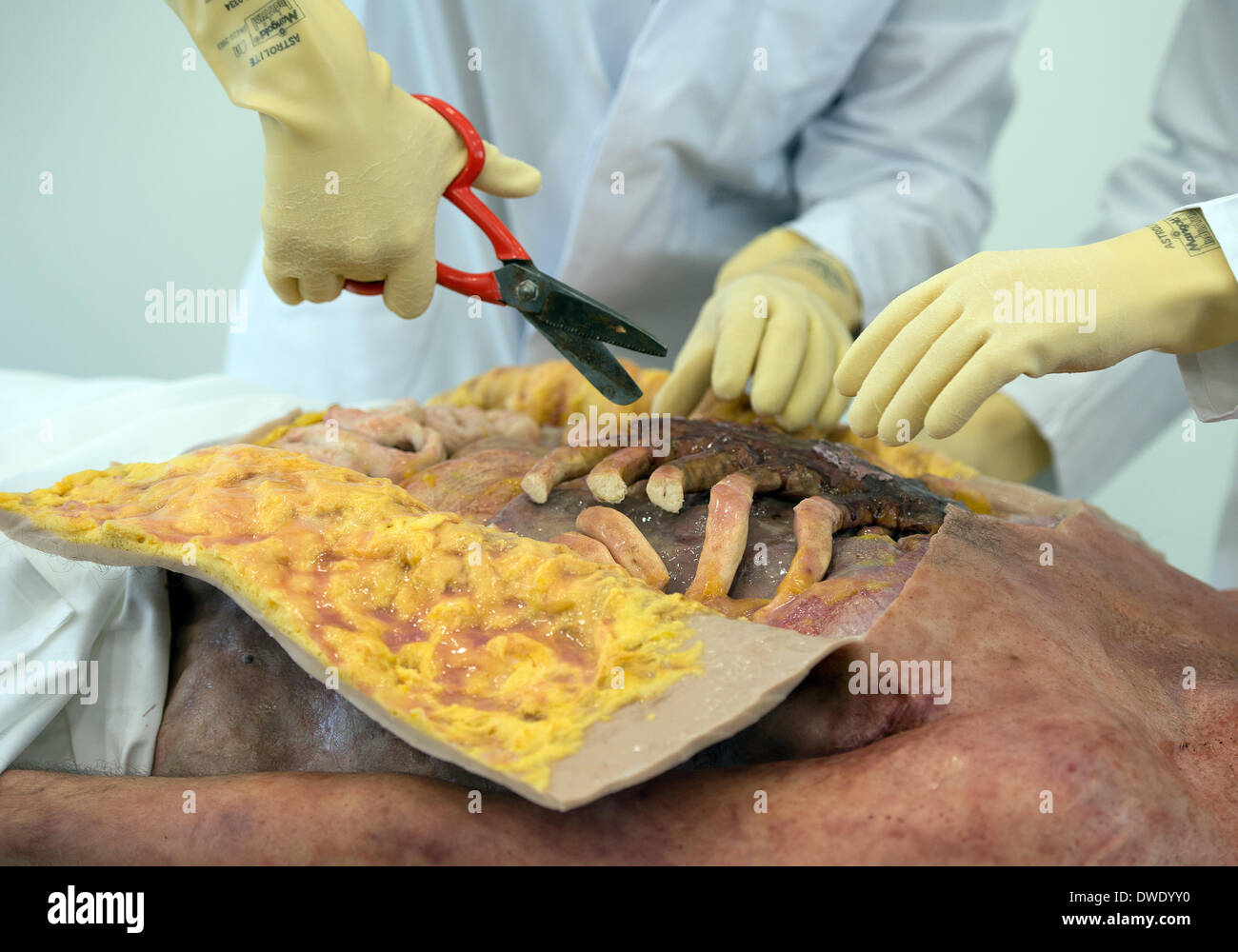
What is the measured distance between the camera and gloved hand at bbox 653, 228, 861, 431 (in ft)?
4.61

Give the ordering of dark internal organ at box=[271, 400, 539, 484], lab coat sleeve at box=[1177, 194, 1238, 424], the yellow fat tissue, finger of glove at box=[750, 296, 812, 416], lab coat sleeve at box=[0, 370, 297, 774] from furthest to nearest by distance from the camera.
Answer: finger of glove at box=[750, 296, 812, 416]
dark internal organ at box=[271, 400, 539, 484]
lab coat sleeve at box=[1177, 194, 1238, 424]
lab coat sleeve at box=[0, 370, 297, 774]
the yellow fat tissue

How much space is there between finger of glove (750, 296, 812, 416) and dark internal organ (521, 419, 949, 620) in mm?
110

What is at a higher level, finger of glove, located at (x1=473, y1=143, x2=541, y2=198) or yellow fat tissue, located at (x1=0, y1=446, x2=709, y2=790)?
finger of glove, located at (x1=473, y1=143, x2=541, y2=198)

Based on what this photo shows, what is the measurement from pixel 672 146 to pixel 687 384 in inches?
30.1

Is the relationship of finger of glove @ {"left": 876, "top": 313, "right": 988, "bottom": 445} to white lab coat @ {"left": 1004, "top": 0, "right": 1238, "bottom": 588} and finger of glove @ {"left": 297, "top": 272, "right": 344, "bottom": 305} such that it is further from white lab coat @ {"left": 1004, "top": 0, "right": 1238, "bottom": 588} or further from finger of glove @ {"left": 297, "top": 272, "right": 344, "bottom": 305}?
white lab coat @ {"left": 1004, "top": 0, "right": 1238, "bottom": 588}

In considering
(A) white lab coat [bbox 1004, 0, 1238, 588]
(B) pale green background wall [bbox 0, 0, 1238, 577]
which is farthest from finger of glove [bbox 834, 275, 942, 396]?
(B) pale green background wall [bbox 0, 0, 1238, 577]

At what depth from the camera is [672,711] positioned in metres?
0.72

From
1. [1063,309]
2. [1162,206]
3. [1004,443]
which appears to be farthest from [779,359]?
[1162,206]

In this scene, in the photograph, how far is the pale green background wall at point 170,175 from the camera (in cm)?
283

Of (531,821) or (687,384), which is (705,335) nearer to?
(687,384)

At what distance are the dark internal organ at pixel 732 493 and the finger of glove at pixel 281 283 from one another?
1.53 feet

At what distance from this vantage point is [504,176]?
1336 millimetres
